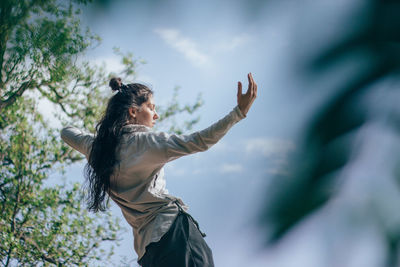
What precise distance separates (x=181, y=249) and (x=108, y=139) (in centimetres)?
49

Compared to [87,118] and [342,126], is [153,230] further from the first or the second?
[87,118]

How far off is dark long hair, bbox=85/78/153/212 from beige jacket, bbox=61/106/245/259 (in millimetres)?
31

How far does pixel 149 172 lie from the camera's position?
5.28 ft

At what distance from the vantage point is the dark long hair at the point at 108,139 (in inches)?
66.3

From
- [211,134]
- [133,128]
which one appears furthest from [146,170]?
[211,134]

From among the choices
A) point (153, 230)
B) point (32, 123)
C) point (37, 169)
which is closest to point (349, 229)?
point (153, 230)

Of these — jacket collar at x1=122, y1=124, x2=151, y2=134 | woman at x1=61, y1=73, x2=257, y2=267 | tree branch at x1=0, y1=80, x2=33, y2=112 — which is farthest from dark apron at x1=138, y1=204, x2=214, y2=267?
tree branch at x1=0, y1=80, x2=33, y2=112

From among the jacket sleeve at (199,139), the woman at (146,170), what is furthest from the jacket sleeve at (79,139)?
the jacket sleeve at (199,139)

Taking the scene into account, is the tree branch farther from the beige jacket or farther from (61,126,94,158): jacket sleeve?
the beige jacket

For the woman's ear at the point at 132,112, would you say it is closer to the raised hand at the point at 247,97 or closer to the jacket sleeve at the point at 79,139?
the jacket sleeve at the point at 79,139

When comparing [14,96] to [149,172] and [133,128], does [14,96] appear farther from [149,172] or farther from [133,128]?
[149,172]

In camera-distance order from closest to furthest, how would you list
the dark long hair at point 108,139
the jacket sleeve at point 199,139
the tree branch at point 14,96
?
the jacket sleeve at point 199,139, the dark long hair at point 108,139, the tree branch at point 14,96

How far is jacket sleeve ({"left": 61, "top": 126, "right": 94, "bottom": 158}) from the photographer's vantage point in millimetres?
1834

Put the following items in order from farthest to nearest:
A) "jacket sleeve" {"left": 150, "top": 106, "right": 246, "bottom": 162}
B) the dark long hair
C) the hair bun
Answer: the hair bun → the dark long hair → "jacket sleeve" {"left": 150, "top": 106, "right": 246, "bottom": 162}
